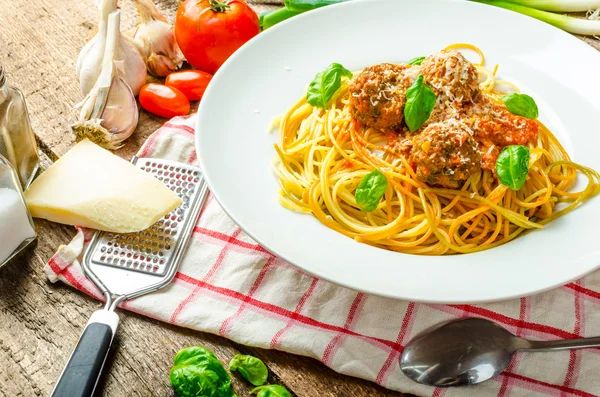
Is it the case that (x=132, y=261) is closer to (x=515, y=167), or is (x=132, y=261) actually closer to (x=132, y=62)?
(x=132, y=62)

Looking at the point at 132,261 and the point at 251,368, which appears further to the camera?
the point at 132,261

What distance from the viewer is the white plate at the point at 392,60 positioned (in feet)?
8.91

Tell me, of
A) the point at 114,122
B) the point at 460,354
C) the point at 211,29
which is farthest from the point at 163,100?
the point at 460,354

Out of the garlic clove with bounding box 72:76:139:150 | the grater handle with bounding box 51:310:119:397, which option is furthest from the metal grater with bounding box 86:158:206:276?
the garlic clove with bounding box 72:76:139:150

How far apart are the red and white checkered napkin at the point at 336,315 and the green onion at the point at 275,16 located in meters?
2.02

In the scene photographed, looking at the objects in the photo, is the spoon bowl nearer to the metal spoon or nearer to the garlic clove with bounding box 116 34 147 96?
the metal spoon

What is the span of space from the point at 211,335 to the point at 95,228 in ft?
2.80

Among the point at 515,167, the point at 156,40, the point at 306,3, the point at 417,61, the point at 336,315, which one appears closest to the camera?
the point at 515,167

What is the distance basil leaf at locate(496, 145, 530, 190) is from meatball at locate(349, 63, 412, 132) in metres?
0.60

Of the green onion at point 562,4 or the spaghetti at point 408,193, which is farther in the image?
the green onion at point 562,4

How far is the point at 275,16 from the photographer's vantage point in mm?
4676

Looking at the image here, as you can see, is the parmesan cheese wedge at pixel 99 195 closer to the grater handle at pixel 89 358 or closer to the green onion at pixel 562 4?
the grater handle at pixel 89 358

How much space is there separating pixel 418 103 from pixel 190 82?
1.72 m

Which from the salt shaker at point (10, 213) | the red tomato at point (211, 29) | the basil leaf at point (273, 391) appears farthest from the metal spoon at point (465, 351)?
the red tomato at point (211, 29)
